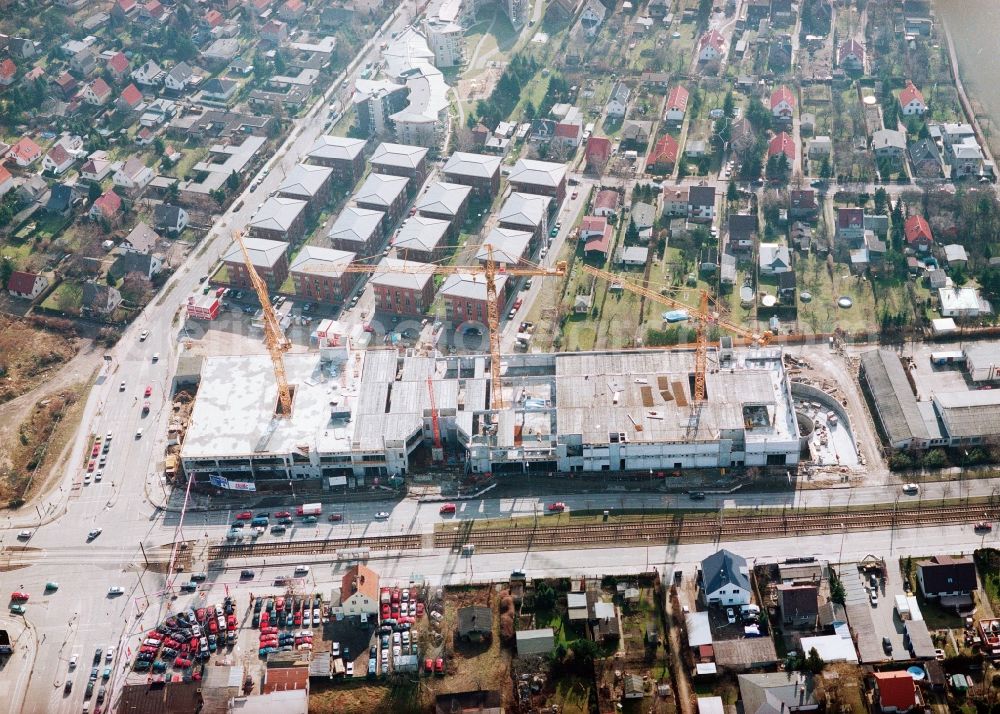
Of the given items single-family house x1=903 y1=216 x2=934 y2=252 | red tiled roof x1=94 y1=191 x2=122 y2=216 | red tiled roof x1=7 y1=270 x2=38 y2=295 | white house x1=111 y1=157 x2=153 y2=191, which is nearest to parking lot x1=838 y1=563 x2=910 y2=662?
single-family house x1=903 y1=216 x2=934 y2=252

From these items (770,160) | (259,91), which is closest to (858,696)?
(770,160)

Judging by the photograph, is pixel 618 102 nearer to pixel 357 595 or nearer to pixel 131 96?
pixel 131 96

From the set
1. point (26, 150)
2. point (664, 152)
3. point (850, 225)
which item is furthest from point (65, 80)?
point (850, 225)

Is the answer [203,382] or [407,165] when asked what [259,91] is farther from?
[203,382]

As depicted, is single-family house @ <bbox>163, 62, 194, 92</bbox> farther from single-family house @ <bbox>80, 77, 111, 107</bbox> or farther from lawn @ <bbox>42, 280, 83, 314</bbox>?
lawn @ <bbox>42, 280, 83, 314</bbox>

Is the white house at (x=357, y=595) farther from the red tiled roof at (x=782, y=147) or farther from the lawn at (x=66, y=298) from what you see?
the red tiled roof at (x=782, y=147)
